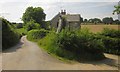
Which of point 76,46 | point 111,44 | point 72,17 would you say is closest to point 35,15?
point 72,17

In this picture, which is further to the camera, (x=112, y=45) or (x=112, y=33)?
(x=112, y=33)

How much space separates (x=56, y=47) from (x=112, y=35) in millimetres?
11760

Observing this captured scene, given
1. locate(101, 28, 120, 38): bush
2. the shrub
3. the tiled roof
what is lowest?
the shrub

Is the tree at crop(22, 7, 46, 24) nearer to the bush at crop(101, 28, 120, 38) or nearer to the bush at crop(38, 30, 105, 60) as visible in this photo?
the bush at crop(101, 28, 120, 38)

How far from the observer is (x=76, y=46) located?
20828mm

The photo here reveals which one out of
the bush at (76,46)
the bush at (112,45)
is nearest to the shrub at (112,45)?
the bush at (112,45)

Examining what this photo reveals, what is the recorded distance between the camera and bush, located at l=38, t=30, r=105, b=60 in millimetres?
20547

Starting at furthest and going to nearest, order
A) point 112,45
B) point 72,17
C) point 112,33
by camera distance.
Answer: point 72,17
point 112,33
point 112,45

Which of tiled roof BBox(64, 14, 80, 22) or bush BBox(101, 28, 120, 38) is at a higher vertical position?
tiled roof BBox(64, 14, 80, 22)

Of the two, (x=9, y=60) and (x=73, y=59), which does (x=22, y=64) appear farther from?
(x=73, y=59)

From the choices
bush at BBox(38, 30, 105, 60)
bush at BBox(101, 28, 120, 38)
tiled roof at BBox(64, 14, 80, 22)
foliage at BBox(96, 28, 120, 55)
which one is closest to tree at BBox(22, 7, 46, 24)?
tiled roof at BBox(64, 14, 80, 22)

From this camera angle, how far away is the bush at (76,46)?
2055 centimetres

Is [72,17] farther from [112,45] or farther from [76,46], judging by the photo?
[76,46]

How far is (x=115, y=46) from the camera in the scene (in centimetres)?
2747
